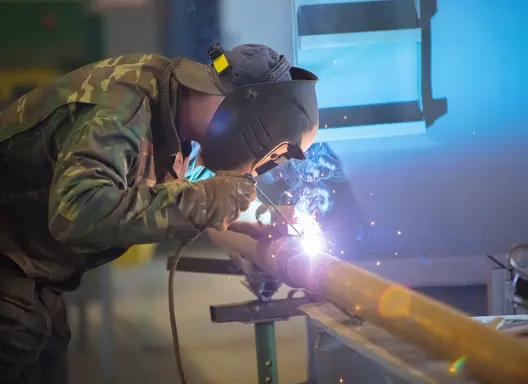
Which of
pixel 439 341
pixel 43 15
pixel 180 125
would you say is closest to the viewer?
pixel 439 341

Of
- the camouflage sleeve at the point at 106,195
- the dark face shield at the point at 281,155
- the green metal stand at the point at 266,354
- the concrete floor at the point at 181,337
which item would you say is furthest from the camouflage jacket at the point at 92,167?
the concrete floor at the point at 181,337

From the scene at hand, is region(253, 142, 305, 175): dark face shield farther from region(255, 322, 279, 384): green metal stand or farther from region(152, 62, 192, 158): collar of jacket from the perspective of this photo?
region(255, 322, 279, 384): green metal stand

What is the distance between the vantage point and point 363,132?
2.06 m

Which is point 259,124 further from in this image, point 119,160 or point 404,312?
point 404,312

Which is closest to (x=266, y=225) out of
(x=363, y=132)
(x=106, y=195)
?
Answer: (x=106, y=195)

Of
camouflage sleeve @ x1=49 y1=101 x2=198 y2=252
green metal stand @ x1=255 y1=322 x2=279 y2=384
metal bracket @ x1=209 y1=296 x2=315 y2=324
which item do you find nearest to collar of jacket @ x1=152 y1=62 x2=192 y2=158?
camouflage sleeve @ x1=49 y1=101 x2=198 y2=252

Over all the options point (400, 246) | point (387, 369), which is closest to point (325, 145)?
point (400, 246)

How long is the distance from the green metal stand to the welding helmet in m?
0.51

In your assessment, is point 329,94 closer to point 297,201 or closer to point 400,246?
point 297,201

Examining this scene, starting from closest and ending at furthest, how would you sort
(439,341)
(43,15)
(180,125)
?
1. (439,341)
2. (180,125)
3. (43,15)

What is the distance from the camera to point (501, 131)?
210cm

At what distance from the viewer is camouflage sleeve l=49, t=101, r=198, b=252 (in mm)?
1015

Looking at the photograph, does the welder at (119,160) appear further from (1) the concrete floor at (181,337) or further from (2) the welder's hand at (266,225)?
(1) the concrete floor at (181,337)

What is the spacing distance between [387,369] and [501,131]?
1438mm
